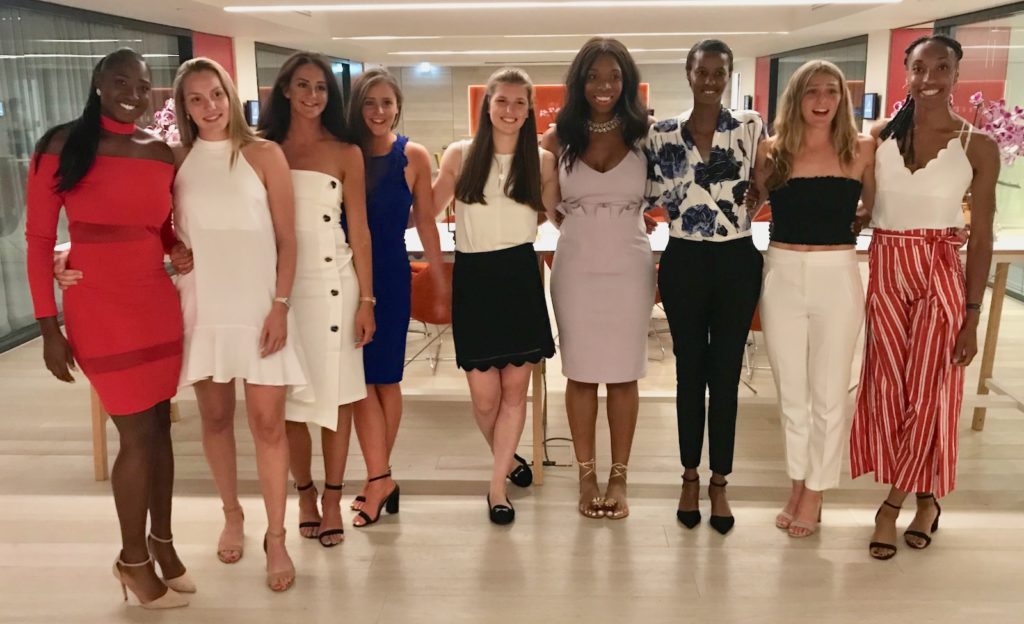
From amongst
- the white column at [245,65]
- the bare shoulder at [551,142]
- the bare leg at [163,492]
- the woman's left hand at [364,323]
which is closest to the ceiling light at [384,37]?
the white column at [245,65]

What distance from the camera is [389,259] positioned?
2902 millimetres

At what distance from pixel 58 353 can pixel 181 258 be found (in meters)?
0.42

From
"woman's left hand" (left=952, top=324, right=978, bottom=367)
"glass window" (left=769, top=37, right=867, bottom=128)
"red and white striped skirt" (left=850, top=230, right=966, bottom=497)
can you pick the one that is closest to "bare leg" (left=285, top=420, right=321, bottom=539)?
"red and white striped skirt" (left=850, top=230, right=966, bottom=497)

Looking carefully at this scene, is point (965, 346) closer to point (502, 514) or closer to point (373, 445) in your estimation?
point (502, 514)

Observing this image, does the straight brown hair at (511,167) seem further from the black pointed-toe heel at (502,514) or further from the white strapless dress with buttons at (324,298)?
the black pointed-toe heel at (502,514)

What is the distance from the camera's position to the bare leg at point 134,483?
2.41 metres

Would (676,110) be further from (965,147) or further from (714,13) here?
(965,147)

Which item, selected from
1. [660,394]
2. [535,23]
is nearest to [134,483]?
[660,394]

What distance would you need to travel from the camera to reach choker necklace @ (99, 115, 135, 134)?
2.29 meters

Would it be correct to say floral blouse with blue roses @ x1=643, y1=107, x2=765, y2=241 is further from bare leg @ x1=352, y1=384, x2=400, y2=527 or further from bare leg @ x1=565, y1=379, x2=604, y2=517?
bare leg @ x1=352, y1=384, x2=400, y2=527

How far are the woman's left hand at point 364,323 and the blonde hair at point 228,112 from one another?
62 centimetres

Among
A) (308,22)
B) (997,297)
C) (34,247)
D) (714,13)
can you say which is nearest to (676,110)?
(714,13)

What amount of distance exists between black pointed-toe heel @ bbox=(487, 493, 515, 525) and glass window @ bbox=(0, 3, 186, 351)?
179 inches

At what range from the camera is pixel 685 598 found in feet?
8.60
